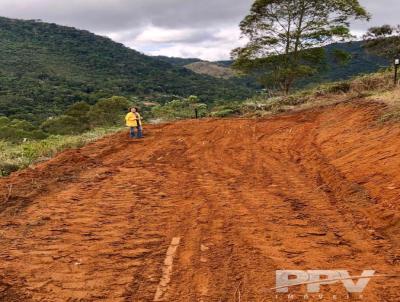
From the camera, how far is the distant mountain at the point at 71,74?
58.8 metres

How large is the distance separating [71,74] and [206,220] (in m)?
74.2

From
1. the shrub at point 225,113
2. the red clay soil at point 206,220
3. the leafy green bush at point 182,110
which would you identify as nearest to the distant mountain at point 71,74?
the leafy green bush at point 182,110

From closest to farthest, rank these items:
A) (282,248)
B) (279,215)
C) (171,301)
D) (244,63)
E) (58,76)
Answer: (171,301), (282,248), (279,215), (244,63), (58,76)

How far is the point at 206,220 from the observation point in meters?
6.10

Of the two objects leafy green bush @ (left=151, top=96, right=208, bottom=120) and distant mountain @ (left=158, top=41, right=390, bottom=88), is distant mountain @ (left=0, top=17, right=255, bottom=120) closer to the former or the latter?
distant mountain @ (left=158, top=41, right=390, bottom=88)

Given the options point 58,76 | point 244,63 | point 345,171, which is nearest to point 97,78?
point 58,76

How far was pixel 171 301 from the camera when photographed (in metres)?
4.06

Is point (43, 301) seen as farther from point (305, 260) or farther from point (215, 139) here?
point (215, 139)

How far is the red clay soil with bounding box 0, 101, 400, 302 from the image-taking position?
439 cm

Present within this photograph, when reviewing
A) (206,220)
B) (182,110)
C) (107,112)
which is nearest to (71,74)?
(107,112)

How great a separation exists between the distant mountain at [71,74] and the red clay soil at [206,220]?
4146 centimetres

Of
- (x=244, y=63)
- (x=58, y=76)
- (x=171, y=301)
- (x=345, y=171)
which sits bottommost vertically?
(x=171, y=301)

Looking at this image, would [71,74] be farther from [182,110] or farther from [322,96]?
[322,96]

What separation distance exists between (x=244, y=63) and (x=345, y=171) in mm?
16621
